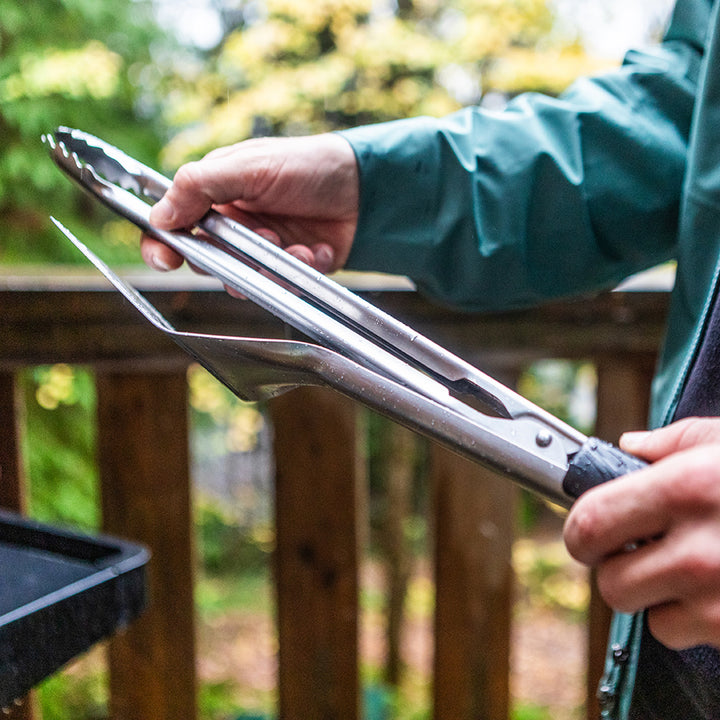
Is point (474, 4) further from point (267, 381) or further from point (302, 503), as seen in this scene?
point (267, 381)

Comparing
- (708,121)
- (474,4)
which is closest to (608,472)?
(708,121)

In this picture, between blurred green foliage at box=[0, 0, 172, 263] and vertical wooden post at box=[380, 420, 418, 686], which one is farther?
vertical wooden post at box=[380, 420, 418, 686]

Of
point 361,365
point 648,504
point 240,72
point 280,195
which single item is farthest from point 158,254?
point 240,72

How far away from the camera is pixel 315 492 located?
0.98 m

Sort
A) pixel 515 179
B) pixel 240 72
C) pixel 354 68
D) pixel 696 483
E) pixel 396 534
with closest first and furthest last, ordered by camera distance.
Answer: pixel 696 483, pixel 515 179, pixel 354 68, pixel 240 72, pixel 396 534

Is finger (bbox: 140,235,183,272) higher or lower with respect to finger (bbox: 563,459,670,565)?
higher

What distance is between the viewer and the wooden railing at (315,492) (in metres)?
0.90

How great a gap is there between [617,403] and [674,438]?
2.06 feet

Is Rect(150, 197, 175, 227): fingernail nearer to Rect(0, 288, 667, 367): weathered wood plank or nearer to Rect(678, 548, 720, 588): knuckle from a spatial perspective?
Rect(0, 288, 667, 367): weathered wood plank

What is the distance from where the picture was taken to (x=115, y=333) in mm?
884

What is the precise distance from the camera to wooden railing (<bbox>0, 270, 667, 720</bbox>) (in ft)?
2.96

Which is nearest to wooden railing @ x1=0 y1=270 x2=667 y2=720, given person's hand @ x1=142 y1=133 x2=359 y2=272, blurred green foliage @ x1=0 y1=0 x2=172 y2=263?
person's hand @ x1=142 y1=133 x2=359 y2=272

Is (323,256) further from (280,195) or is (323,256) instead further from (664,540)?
(664,540)

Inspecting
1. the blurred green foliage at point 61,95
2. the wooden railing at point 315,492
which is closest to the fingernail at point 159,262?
the wooden railing at point 315,492
